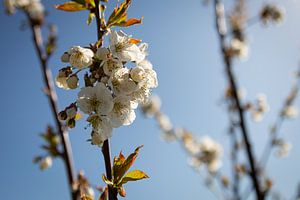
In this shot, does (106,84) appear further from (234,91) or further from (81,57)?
(234,91)

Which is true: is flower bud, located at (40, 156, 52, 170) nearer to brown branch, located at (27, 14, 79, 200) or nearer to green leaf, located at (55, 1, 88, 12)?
brown branch, located at (27, 14, 79, 200)

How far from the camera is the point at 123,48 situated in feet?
4.36

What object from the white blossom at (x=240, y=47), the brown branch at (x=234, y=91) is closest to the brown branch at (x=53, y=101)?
the brown branch at (x=234, y=91)

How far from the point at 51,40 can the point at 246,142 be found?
273 cm

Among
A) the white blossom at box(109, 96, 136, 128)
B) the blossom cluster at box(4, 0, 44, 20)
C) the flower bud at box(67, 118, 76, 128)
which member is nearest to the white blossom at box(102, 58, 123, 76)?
Result: the white blossom at box(109, 96, 136, 128)

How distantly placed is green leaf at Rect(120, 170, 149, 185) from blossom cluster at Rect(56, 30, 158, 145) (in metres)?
0.17

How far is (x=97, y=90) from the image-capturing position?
121 cm

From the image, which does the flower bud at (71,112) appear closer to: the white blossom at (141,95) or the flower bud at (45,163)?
the white blossom at (141,95)

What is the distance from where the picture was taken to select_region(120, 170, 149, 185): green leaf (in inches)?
50.0

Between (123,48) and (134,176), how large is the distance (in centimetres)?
49

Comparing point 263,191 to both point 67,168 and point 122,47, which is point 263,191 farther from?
point 122,47

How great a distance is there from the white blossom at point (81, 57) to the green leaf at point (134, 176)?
44cm

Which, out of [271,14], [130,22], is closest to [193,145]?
[271,14]

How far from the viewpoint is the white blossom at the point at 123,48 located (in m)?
1.30
